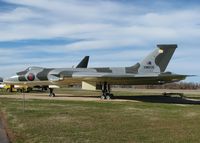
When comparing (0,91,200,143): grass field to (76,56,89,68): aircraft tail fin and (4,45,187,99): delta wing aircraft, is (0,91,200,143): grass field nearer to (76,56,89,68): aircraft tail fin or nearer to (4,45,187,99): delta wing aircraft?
(4,45,187,99): delta wing aircraft

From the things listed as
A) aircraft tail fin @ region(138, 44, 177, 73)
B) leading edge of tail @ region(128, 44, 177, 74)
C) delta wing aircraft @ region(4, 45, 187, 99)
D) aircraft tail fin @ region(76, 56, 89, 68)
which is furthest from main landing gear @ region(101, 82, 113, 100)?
aircraft tail fin @ region(76, 56, 89, 68)

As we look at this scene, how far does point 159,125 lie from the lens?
1471 cm

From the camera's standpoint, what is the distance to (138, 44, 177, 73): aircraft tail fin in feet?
115

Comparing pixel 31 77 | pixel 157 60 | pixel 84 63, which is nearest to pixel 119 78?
pixel 157 60

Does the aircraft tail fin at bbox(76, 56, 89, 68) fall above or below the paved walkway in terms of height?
above

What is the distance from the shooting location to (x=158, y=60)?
35.3 m

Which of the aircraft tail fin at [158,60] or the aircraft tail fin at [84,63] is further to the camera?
the aircraft tail fin at [84,63]

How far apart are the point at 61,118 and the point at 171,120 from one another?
465cm

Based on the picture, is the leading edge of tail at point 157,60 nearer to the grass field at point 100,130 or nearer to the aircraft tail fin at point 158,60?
the aircraft tail fin at point 158,60

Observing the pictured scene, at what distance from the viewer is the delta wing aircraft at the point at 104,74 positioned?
3422 cm

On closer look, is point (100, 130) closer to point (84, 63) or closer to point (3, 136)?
point (3, 136)

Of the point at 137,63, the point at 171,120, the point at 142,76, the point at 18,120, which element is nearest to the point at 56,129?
the point at 18,120

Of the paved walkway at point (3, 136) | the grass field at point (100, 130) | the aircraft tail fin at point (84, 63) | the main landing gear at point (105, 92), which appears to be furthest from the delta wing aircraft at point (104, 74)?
the paved walkway at point (3, 136)

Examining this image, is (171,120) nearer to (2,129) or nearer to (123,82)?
(2,129)
